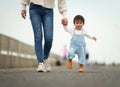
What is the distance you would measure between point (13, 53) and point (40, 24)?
10609mm

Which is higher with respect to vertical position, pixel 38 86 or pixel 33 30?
pixel 33 30

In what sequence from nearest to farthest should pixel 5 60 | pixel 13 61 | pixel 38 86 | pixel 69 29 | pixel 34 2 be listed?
pixel 38 86 < pixel 34 2 < pixel 69 29 < pixel 5 60 < pixel 13 61

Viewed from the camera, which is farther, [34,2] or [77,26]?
[77,26]

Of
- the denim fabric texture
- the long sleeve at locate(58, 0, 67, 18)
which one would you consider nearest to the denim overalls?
the denim fabric texture

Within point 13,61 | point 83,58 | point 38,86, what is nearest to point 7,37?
point 13,61

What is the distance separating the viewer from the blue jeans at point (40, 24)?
957 centimetres

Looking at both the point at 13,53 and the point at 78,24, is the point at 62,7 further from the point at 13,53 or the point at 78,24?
the point at 13,53

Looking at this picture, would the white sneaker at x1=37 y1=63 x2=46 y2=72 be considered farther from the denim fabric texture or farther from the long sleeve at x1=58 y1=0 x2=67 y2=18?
the long sleeve at x1=58 y1=0 x2=67 y2=18

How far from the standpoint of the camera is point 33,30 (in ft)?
31.9

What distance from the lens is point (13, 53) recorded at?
20.2 meters

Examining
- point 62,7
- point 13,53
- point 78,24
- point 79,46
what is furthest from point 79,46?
point 13,53

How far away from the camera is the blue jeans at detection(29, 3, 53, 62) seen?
9.57 m

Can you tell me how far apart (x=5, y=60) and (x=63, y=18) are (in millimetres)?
8459

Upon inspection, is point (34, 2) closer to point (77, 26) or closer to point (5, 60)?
point (77, 26)
